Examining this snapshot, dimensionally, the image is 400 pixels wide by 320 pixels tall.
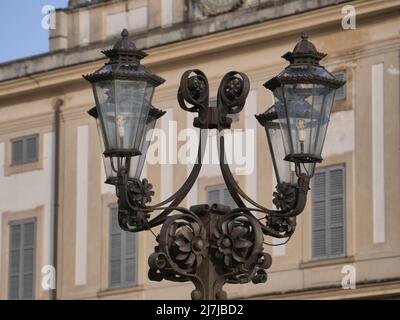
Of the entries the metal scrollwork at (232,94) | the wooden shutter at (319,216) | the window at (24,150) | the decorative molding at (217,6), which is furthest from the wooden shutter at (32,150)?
the metal scrollwork at (232,94)

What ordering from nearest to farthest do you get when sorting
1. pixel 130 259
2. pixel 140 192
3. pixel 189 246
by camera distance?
pixel 189 246
pixel 140 192
pixel 130 259

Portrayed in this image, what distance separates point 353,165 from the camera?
101ft

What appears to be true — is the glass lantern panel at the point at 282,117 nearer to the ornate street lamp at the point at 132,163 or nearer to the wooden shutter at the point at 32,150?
the ornate street lamp at the point at 132,163

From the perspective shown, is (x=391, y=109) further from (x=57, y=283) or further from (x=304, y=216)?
(x=57, y=283)

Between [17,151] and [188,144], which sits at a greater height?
[17,151]

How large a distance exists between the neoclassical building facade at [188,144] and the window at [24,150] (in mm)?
26

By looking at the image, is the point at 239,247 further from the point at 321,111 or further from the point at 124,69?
the point at 124,69

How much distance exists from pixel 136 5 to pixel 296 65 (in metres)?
19.6

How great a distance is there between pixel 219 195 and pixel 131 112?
17811 millimetres

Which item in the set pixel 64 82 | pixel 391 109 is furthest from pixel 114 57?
pixel 64 82

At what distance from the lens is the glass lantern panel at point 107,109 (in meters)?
14.9

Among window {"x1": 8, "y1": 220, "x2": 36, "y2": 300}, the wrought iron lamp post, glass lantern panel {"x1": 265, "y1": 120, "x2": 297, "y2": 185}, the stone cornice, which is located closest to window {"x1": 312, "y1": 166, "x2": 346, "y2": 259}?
the stone cornice

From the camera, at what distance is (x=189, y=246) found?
1446 centimetres

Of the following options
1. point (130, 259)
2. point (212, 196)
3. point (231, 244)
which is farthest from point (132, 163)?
point (130, 259)
